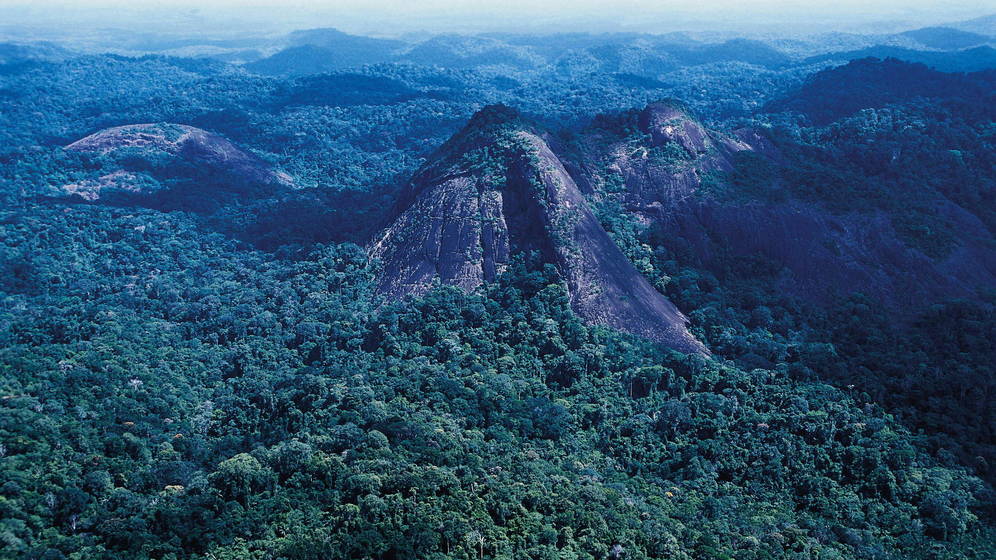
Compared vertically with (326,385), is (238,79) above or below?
above

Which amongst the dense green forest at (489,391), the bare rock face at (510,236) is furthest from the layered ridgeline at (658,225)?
the dense green forest at (489,391)

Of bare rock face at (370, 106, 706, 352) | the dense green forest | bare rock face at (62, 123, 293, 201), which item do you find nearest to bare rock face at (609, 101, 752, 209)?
the dense green forest

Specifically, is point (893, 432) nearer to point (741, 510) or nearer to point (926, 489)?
point (926, 489)

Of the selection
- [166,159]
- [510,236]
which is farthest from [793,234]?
[166,159]

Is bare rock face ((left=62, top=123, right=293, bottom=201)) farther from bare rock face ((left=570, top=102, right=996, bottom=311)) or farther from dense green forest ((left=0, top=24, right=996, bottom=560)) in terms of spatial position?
bare rock face ((left=570, top=102, right=996, bottom=311))

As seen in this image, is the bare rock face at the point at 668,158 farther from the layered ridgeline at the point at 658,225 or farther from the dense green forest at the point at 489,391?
the dense green forest at the point at 489,391

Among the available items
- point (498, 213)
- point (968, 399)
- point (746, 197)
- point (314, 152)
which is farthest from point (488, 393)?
point (314, 152)

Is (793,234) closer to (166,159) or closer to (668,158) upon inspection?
(668,158)

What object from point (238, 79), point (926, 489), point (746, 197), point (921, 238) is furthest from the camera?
point (238, 79)
